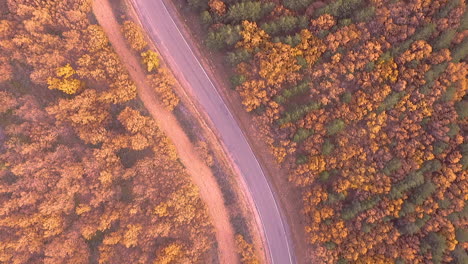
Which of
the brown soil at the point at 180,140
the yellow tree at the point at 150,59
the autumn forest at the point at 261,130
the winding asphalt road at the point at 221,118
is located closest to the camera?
the autumn forest at the point at 261,130

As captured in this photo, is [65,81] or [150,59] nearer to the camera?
[65,81]

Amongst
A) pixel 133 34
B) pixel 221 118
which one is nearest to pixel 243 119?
pixel 221 118

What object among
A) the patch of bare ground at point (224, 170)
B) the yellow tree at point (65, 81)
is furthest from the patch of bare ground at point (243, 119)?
the yellow tree at point (65, 81)

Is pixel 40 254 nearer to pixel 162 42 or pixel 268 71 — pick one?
pixel 162 42

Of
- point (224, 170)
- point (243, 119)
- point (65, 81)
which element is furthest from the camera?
point (224, 170)

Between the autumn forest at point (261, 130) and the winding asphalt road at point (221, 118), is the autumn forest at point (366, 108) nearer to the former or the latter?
the autumn forest at point (261, 130)

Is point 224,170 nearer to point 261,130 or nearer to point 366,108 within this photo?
Answer: point 261,130
